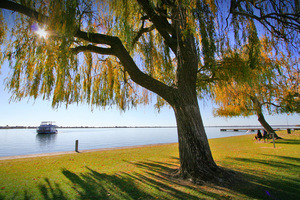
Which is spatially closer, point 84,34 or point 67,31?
point 67,31

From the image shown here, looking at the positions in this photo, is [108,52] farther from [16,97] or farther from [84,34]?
[16,97]

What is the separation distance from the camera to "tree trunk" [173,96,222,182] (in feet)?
11.6

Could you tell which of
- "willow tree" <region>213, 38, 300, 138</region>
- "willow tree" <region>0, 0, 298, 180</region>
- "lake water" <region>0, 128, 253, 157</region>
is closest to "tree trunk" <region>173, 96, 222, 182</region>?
"willow tree" <region>0, 0, 298, 180</region>

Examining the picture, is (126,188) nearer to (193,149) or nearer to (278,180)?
(193,149)

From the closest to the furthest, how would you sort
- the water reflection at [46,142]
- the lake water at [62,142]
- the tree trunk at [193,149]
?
the tree trunk at [193,149] < the lake water at [62,142] < the water reflection at [46,142]

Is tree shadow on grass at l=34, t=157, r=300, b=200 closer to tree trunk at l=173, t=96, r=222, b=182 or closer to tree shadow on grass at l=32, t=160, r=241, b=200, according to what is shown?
tree shadow on grass at l=32, t=160, r=241, b=200

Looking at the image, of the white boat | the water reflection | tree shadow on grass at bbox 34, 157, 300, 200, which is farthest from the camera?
the white boat

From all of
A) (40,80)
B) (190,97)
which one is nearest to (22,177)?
(40,80)

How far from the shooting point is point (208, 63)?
4160 millimetres

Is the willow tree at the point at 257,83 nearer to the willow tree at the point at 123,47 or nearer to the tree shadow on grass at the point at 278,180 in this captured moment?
the willow tree at the point at 123,47

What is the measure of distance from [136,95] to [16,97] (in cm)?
321

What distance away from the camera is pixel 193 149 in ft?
11.7

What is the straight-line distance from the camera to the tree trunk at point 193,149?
3.53 m

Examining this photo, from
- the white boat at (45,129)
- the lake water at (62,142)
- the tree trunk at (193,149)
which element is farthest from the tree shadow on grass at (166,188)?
the white boat at (45,129)
